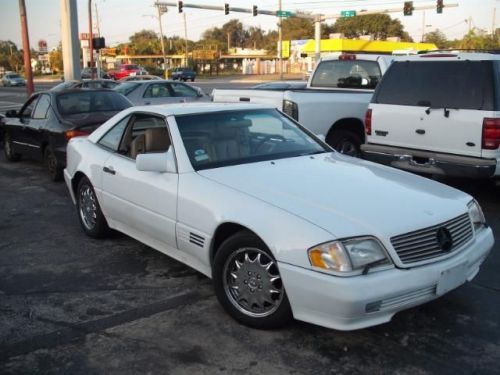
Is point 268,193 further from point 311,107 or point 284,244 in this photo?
point 311,107

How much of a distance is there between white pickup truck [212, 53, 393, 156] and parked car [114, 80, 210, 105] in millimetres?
5427

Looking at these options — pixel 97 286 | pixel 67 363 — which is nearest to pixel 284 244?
pixel 67 363

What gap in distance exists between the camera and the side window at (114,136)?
5426mm

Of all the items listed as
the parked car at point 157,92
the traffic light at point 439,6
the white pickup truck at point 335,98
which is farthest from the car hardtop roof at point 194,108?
the traffic light at point 439,6

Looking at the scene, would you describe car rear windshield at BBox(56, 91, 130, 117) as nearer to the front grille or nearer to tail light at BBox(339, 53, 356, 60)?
tail light at BBox(339, 53, 356, 60)

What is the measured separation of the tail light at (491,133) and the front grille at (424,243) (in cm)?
294

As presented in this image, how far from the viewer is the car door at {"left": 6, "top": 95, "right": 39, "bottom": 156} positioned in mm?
9695

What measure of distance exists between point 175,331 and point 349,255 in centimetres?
131

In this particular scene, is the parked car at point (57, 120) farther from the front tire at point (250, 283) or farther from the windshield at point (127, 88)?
the front tire at point (250, 283)

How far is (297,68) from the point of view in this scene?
260ft

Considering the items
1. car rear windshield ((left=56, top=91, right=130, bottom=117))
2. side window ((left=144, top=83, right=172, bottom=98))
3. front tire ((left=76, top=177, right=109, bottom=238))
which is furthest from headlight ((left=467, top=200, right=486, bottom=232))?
side window ((left=144, top=83, right=172, bottom=98))

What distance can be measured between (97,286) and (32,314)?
63 centimetres

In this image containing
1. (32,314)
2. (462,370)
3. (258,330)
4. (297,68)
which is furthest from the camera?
(297,68)

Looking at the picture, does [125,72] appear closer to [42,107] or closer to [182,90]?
[182,90]
